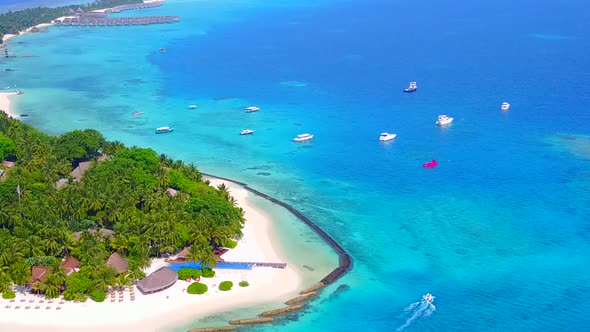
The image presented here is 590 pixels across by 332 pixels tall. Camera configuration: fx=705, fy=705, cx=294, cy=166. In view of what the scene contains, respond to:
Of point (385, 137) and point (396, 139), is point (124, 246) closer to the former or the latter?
point (385, 137)

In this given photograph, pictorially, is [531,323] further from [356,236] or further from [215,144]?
[215,144]

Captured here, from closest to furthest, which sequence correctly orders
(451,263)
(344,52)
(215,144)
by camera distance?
(451,263), (215,144), (344,52)

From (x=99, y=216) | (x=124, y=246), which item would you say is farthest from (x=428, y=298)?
(x=99, y=216)

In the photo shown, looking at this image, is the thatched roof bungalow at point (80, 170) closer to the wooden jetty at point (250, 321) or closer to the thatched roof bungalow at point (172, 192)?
the thatched roof bungalow at point (172, 192)

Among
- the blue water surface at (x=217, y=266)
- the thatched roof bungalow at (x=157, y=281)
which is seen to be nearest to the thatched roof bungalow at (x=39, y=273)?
the thatched roof bungalow at (x=157, y=281)

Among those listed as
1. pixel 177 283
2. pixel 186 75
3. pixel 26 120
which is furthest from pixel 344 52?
pixel 177 283

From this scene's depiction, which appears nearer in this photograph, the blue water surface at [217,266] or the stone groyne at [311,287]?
the stone groyne at [311,287]
